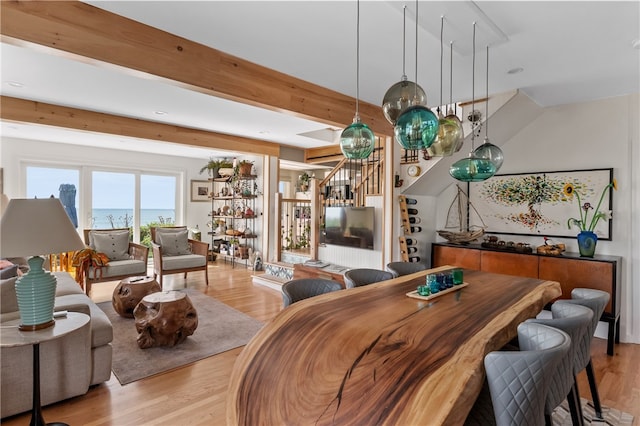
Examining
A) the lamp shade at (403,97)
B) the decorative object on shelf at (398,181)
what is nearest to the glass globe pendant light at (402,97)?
the lamp shade at (403,97)

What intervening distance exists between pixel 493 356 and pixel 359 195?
4111mm

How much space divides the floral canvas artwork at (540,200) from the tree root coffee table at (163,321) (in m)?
4.06

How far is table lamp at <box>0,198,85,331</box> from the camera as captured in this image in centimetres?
191

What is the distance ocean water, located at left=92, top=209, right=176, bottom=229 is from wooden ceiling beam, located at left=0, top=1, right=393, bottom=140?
5.90m

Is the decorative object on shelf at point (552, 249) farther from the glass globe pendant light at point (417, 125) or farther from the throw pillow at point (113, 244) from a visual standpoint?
the throw pillow at point (113, 244)

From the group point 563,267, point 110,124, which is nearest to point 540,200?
point 563,267

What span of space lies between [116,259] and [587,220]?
21.2ft

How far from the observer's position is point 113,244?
523 cm

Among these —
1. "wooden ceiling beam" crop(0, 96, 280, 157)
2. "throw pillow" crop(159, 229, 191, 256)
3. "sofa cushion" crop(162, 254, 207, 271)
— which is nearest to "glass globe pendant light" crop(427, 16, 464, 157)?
"wooden ceiling beam" crop(0, 96, 280, 157)

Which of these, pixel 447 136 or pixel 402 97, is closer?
pixel 402 97

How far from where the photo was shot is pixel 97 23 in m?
2.20

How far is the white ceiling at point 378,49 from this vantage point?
2096 millimetres

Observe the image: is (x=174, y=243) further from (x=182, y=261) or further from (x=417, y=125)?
(x=417, y=125)

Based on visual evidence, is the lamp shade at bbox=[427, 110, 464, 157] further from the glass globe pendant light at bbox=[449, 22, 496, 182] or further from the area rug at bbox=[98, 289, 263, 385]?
the area rug at bbox=[98, 289, 263, 385]
